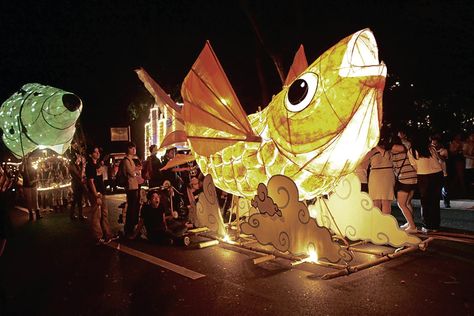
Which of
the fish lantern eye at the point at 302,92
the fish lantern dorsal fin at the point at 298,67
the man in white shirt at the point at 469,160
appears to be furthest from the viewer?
the man in white shirt at the point at 469,160

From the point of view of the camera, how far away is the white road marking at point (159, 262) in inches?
205

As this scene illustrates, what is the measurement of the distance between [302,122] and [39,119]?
8.36 metres

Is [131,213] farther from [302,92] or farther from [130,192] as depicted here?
[302,92]

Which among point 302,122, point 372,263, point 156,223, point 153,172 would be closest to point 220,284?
point 372,263

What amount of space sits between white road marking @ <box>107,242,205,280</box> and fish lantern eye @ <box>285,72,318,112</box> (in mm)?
2312

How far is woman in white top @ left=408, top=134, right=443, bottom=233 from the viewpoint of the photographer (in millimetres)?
6949

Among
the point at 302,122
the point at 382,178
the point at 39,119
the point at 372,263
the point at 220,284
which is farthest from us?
the point at 39,119

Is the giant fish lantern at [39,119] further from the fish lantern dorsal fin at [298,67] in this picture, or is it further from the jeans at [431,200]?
the jeans at [431,200]

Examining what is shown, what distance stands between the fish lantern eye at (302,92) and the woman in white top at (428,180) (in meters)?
3.33

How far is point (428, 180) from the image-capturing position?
6.98m

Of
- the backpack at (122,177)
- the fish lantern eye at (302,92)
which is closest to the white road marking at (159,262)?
the backpack at (122,177)

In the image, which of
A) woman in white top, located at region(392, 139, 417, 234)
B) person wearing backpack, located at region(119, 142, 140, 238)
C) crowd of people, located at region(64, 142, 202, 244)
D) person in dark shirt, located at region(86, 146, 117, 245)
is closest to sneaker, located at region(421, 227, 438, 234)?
woman in white top, located at region(392, 139, 417, 234)

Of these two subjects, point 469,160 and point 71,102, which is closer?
point 469,160

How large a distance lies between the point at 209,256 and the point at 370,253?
2201mm
